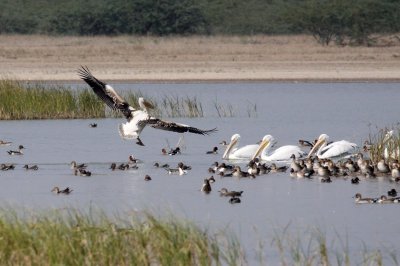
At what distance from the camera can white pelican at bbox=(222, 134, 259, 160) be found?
50.5 ft

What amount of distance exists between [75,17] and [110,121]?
81.0ft

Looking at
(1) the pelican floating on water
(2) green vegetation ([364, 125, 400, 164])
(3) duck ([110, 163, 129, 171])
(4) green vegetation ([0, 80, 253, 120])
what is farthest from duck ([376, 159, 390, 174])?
(4) green vegetation ([0, 80, 253, 120])

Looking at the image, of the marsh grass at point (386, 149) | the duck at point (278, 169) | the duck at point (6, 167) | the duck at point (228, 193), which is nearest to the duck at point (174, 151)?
the duck at point (278, 169)

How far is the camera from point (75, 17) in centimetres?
4497

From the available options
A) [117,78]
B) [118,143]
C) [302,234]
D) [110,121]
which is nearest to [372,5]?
[117,78]

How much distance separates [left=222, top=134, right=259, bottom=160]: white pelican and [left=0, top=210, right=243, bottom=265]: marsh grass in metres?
7.64

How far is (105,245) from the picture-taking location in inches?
290

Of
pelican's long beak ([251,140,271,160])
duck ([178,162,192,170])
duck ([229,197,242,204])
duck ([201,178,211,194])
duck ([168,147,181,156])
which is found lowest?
duck ([229,197,242,204])

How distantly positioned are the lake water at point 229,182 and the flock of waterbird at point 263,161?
0.14 m

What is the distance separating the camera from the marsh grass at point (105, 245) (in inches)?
285

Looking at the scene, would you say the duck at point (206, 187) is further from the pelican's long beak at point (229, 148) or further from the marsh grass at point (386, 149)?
the pelican's long beak at point (229, 148)

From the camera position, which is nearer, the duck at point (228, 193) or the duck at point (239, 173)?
the duck at point (228, 193)

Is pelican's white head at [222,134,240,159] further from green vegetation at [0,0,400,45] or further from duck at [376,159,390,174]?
green vegetation at [0,0,400,45]

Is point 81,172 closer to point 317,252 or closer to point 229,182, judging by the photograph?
point 229,182
